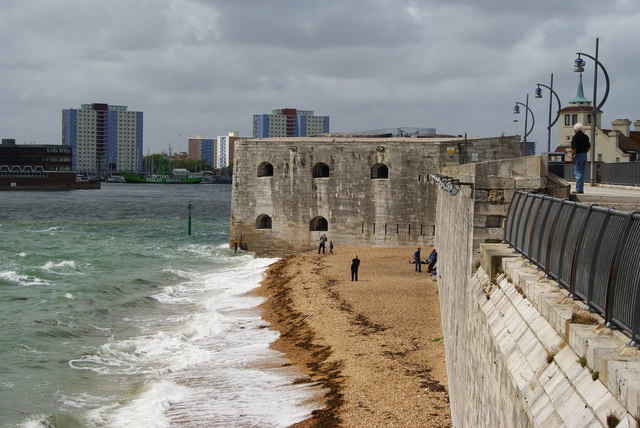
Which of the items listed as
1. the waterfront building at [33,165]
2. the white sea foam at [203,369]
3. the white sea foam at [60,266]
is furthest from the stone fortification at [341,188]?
the waterfront building at [33,165]

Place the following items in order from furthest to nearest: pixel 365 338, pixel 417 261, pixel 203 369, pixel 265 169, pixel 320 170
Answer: pixel 265 169, pixel 320 170, pixel 417 261, pixel 365 338, pixel 203 369

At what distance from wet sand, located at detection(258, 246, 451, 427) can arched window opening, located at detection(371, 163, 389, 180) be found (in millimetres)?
5938

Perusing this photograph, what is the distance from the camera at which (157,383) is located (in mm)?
18594

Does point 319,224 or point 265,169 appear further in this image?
point 265,169

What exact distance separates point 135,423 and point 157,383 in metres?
2.82

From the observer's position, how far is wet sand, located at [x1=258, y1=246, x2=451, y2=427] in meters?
15.1

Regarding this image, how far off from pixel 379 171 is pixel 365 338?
21.5 meters

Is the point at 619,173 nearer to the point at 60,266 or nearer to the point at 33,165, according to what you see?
the point at 60,266

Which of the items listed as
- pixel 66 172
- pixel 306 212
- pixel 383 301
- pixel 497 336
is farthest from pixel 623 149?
pixel 66 172

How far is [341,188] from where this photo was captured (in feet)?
136

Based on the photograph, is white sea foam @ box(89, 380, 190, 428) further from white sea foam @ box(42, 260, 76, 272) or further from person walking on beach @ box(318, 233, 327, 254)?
white sea foam @ box(42, 260, 76, 272)

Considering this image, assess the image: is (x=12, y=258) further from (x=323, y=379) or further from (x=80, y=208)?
(x=80, y=208)

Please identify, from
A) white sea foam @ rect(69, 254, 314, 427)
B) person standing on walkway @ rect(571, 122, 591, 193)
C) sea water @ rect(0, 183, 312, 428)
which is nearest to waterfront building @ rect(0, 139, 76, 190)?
sea water @ rect(0, 183, 312, 428)

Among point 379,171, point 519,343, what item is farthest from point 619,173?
point 519,343
